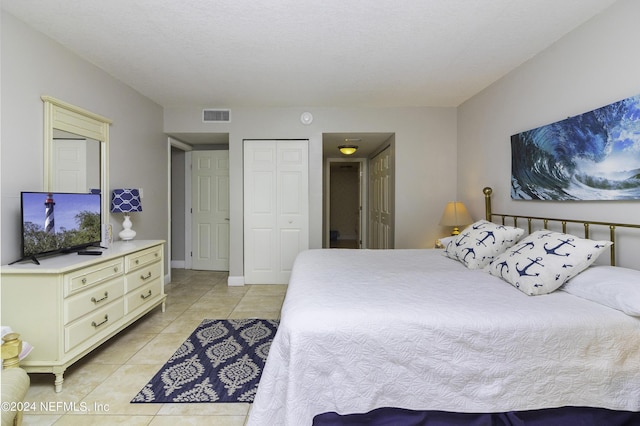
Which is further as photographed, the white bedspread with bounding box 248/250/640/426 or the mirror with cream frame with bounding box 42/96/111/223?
the mirror with cream frame with bounding box 42/96/111/223

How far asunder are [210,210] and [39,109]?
10.1 feet

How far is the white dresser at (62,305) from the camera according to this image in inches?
75.8

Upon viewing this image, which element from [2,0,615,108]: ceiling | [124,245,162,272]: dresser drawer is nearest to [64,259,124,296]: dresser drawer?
[124,245,162,272]: dresser drawer

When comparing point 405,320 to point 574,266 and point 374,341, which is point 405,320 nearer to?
point 374,341

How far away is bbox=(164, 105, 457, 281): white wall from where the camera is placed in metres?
4.21

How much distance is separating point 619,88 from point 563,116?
1.43ft

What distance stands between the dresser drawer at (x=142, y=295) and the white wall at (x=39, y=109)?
834mm

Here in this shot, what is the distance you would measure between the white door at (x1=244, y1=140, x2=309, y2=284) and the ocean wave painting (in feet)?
8.87

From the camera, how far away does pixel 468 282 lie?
6.27 feet

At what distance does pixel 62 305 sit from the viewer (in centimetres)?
197

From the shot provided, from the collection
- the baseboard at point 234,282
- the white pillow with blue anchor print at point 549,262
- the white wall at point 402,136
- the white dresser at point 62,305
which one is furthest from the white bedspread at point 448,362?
the baseboard at point 234,282

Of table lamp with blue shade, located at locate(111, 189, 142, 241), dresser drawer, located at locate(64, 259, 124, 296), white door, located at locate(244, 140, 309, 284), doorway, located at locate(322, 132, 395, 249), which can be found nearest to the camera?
dresser drawer, located at locate(64, 259, 124, 296)

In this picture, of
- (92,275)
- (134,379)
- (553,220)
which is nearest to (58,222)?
(92,275)

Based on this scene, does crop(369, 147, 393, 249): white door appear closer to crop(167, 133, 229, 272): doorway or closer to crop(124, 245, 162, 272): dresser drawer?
crop(167, 133, 229, 272): doorway
